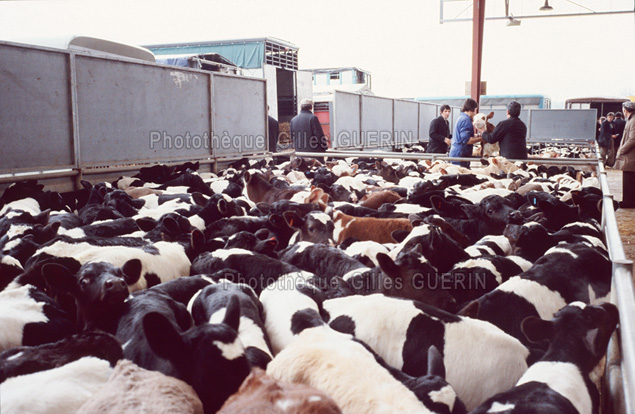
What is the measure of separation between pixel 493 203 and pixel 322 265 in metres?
1.88

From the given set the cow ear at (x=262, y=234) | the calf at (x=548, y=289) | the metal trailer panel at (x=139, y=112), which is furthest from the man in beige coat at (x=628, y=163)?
the cow ear at (x=262, y=234)

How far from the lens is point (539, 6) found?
725 inches

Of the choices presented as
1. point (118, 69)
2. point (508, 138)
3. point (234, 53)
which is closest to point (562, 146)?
point (234, 53)

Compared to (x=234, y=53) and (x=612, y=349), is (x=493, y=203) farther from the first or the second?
(x=234, y=53)

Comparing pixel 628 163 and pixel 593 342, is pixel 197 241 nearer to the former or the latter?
pixel 593 342

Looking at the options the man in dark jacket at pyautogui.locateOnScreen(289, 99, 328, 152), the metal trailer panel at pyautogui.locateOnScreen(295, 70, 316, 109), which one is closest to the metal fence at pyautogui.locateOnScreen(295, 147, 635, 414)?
the man in dark jacket at pyautogui.locateOnScreen(289, 99, 328, 152)

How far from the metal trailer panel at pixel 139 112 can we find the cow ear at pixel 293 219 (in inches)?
132

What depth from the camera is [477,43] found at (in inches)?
670

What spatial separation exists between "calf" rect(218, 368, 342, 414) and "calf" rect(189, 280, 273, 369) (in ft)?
1.06

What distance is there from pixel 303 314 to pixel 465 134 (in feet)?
25.5

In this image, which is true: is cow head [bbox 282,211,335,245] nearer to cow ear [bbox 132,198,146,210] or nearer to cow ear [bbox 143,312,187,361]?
cow ear [bbox 132,198,146,210]

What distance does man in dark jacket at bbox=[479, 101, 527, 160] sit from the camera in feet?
29.4

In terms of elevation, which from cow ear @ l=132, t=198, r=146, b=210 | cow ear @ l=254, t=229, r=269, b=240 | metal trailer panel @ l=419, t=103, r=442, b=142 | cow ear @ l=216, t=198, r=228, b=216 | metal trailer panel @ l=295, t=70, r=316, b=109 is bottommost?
cow ear @ l=254, t=229, r=269, b=240

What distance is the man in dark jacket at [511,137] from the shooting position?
8.97 meters
